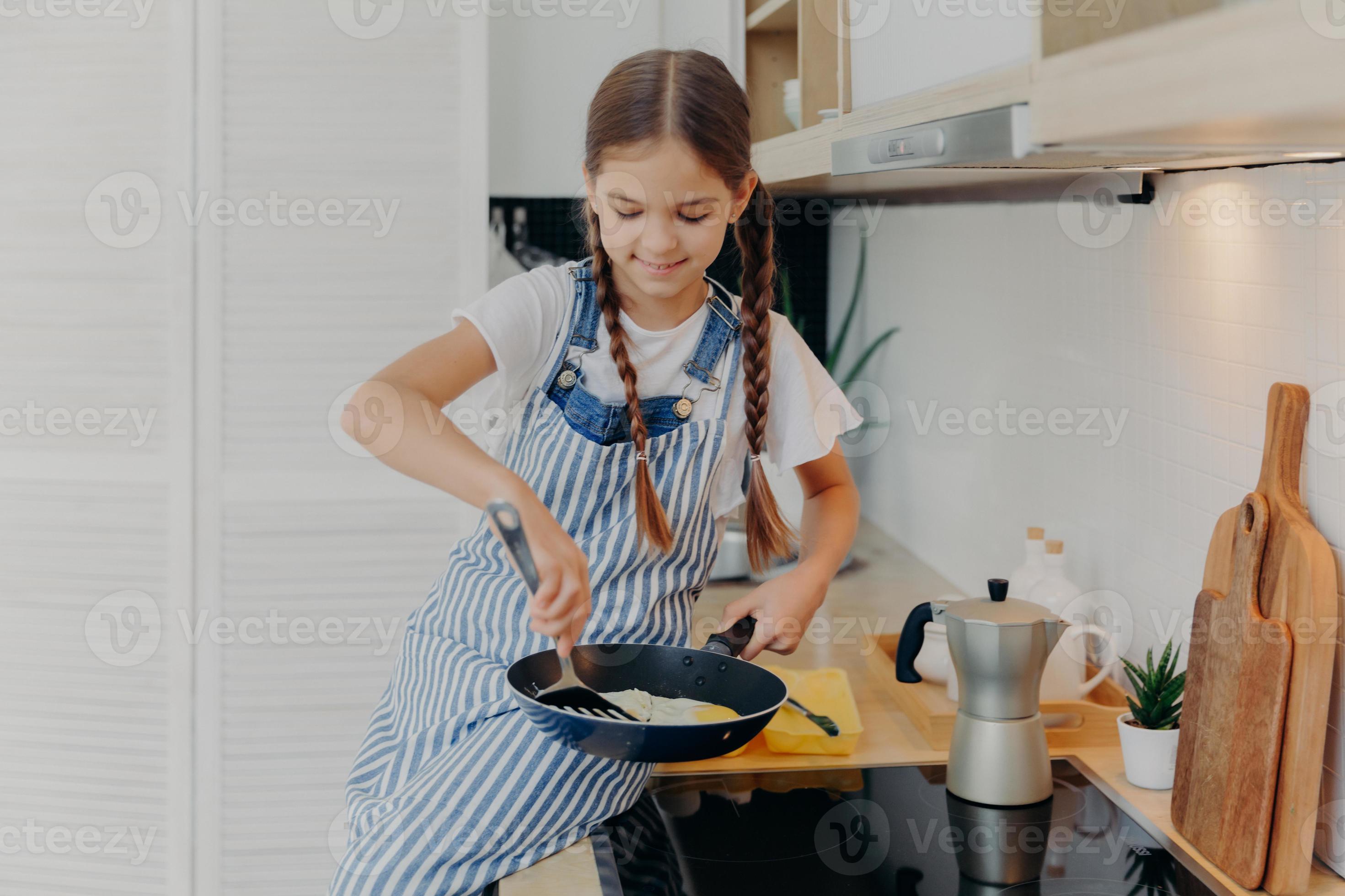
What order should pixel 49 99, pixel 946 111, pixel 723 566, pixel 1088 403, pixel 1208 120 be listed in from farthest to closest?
pixel 723 566, pixel 49 99, pixel 1088 403, pixel 946 111, pixel 1208 120

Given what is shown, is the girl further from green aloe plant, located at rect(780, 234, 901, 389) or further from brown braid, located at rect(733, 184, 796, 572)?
green aloe plant, located at rect(780, 234, 901, 389)

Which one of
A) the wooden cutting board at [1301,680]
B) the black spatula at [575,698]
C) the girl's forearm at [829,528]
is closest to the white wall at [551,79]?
the girl's forearm at [829,528]

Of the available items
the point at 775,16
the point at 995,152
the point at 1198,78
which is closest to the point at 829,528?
the point at 995,152

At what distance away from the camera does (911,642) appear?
1.22 meters

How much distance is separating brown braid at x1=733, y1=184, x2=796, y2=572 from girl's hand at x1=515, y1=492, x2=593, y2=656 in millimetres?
330

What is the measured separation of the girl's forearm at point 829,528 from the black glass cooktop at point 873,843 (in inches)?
9.3

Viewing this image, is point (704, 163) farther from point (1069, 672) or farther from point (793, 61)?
point (793, 61)

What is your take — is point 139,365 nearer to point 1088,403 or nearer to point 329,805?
point 329,805

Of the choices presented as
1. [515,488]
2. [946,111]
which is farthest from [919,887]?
A: [946,111]

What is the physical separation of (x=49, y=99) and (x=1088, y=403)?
1.62 metres

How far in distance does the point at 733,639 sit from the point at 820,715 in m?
0.29

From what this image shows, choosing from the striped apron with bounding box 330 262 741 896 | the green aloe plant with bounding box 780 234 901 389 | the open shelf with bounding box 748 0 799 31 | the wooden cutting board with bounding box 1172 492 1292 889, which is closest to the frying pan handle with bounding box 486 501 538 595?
the striped apron with bounding box 330 262 741 896

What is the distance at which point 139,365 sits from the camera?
1.85m

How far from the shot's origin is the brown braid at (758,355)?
1.16 meters
